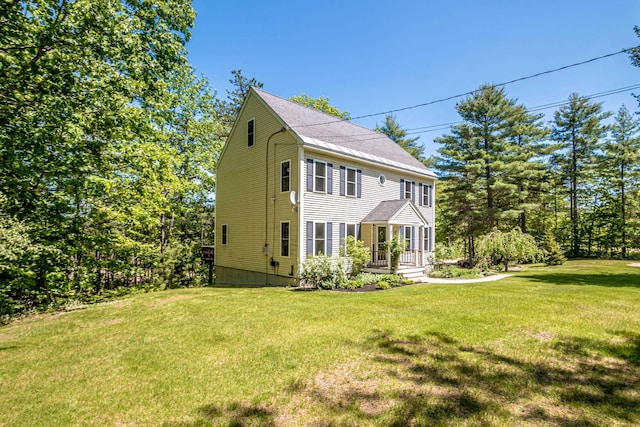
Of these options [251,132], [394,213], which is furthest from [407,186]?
[251,132]

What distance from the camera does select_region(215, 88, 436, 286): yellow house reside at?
1252 centimetres

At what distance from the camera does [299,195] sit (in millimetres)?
12156

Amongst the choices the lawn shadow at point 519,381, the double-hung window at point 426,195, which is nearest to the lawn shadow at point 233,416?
the lawn shadow at point 519,381

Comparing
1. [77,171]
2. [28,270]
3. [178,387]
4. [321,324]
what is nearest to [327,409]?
[178,387]

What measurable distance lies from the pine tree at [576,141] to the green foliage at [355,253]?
23489mm

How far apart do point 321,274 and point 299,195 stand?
129 inches

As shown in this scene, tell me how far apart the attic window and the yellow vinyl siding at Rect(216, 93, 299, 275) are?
0.21 m

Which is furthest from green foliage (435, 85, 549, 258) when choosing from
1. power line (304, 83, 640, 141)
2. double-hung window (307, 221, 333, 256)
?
double-hung window (307, 221, 333, 256)

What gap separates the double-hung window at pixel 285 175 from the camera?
12736 mm

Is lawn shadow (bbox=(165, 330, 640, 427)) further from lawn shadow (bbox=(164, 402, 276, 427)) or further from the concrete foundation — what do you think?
the concrete foundation

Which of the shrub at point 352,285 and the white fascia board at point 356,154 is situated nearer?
the shrub at point 352,285

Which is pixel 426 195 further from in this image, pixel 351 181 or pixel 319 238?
pixel 319 238

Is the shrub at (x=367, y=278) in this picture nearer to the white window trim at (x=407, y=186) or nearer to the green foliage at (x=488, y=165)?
the white window trim at (x=407, y=186)

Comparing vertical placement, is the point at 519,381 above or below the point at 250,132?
below
